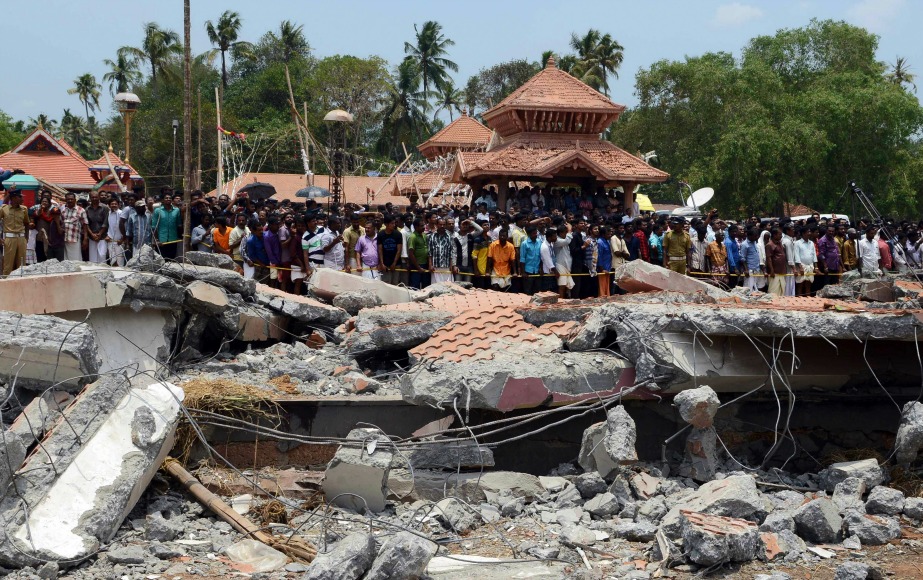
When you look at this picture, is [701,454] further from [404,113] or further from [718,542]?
[404,113]

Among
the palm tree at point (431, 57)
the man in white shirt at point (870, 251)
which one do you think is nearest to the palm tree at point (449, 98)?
the palm tree at point (431, 57)

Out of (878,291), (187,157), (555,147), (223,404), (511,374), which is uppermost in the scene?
(555,147)

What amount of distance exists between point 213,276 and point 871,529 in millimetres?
6225

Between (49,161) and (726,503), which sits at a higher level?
(49,161)

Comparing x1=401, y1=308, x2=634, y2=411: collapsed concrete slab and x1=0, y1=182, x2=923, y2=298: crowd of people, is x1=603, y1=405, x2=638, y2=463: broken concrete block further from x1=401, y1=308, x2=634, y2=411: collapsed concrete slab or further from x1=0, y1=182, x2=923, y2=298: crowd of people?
x1=0, y1=182, x2=923, y2=298: crowd of people

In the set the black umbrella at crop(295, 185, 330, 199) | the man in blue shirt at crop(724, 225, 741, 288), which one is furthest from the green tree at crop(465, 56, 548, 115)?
the man in blue shirt at crop(724, 225, 741, 288)

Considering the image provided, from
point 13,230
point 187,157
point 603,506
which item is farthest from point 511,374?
point 13,230

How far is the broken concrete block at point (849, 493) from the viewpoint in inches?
275

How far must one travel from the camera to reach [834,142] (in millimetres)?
35312

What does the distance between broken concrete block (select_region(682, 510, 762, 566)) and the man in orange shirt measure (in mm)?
8271

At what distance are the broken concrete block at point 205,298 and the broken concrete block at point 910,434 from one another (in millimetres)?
5953

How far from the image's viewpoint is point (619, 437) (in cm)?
711

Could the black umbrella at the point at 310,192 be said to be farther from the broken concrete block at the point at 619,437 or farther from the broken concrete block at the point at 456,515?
the broken concrete block at the point at 456,515

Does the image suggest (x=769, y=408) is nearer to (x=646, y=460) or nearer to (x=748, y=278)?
(x=646, y=460)
